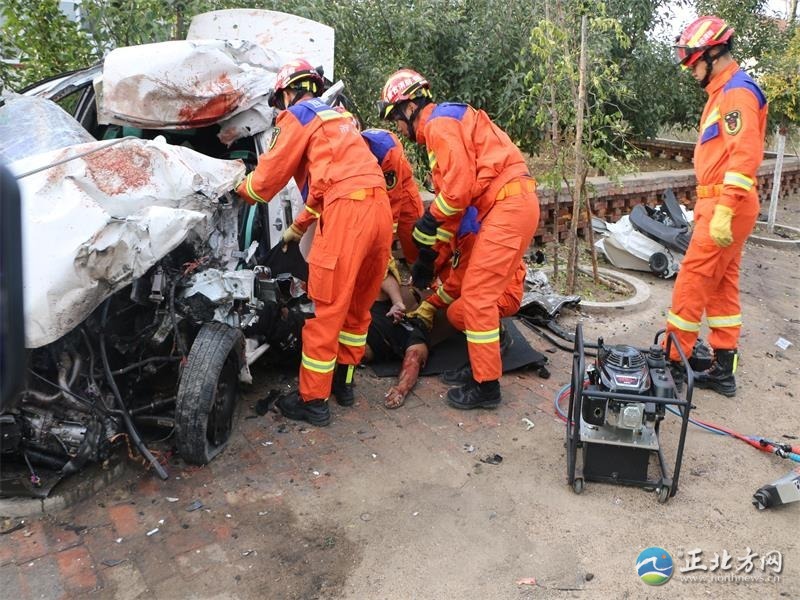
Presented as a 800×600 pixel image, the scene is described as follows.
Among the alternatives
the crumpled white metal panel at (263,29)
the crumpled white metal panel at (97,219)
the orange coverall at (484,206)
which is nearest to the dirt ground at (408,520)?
the orange coverall at (484,206)

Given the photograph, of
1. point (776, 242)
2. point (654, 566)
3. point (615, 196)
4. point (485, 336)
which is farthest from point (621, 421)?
point (776, 242)

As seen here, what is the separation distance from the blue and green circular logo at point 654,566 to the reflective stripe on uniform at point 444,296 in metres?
2.30

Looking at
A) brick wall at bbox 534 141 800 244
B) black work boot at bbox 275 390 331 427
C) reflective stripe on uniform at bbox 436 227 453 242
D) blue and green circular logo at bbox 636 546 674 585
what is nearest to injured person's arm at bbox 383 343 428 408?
black work boot at bbox 275 390 331 427

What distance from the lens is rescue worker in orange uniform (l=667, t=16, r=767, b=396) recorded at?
Result: 4.09 m

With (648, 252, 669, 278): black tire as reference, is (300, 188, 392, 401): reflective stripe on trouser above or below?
above

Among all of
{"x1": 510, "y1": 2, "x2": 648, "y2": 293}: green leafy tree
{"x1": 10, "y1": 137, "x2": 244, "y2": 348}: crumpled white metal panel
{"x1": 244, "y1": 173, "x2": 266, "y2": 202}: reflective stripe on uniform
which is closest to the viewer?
{"x1": 10, "y1": 137, "x2": 244, "y2": 348}: crumpled white metal panel

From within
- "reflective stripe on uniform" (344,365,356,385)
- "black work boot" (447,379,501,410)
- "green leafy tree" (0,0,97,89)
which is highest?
"green leafy tree" (0,0,97,89)

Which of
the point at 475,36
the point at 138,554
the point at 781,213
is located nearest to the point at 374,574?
the point at 138,554

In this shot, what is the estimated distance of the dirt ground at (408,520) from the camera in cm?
279

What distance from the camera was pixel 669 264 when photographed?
7133mm

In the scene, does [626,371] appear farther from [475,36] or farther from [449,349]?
[475,36]

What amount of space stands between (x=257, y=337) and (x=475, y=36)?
5.37 m

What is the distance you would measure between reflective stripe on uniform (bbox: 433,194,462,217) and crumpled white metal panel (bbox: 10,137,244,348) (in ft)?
4.11

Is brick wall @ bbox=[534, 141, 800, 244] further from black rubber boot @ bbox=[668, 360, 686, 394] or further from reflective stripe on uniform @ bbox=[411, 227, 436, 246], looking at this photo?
reflective stripe on uniform @ bbox=[411, 227, 436, 246]
